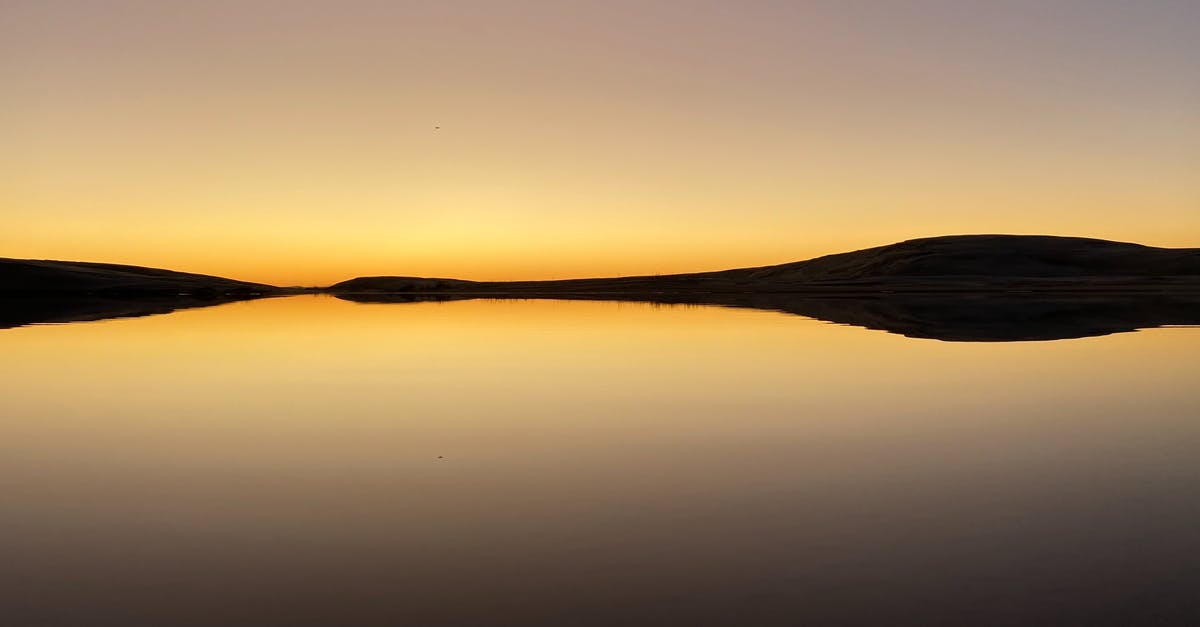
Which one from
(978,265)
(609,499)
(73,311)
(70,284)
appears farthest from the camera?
(978,265)

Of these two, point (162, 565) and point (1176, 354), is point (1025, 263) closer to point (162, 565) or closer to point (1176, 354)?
point (1176, 354)

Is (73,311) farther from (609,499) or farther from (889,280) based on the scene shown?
(889,280)

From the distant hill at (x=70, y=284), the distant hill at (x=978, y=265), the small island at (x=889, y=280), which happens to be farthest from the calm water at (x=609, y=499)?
the distant hill at (x=70, y=284)

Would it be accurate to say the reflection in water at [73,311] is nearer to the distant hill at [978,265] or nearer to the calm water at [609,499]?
the calm water at [609,499]

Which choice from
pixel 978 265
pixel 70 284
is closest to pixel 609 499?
pixel 70 284

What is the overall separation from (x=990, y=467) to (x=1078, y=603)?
4.98 m

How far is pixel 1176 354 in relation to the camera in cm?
2603

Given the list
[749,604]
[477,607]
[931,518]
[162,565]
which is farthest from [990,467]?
[162,565]

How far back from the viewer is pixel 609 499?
33.0 feet

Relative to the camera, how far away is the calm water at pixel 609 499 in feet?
22.9

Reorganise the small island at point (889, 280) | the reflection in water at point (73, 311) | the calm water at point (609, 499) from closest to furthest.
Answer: the calm water at point (609, 499)
the reflection in water at point (73, 311)
the small island at point (889, 280)

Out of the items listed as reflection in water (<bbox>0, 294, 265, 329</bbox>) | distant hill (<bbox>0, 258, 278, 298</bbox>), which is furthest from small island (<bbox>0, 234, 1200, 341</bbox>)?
reflection in water (<bbox>0, 294, 265, 329</bbox>)

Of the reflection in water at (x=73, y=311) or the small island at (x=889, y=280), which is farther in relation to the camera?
the small island at (x=889, y=280)

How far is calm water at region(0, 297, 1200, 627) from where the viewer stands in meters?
6.96
